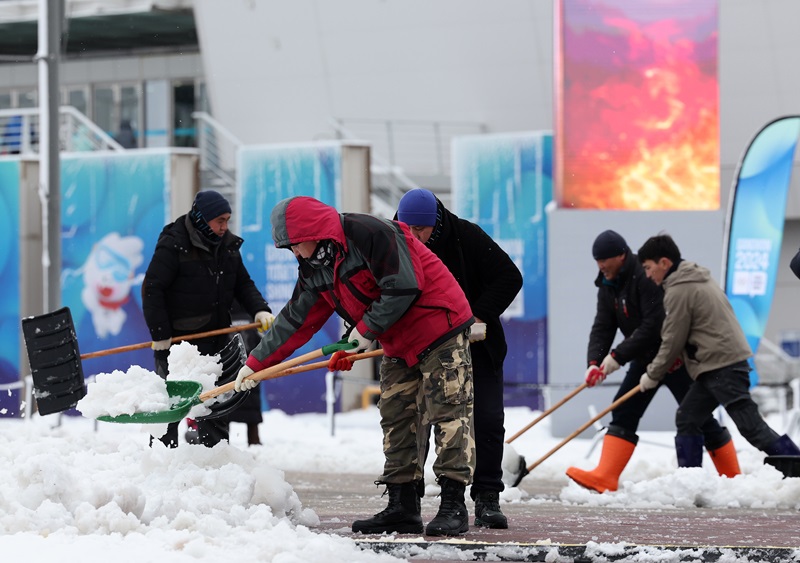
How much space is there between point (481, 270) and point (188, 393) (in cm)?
150

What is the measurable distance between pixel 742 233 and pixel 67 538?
28.9 feet

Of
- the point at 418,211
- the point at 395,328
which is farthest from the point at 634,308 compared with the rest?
the point at 395,328

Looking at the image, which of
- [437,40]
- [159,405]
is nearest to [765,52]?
[437,40]

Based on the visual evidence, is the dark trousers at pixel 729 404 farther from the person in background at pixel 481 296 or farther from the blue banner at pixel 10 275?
the blue banner at pixel 10 275

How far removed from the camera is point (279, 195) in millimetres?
17531

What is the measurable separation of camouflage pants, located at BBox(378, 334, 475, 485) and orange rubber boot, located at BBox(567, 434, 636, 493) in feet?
9.28

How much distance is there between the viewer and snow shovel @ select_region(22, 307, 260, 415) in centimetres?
776

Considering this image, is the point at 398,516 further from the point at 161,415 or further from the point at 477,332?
the point at 161,415

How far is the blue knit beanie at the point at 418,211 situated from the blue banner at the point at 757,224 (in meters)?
6.64

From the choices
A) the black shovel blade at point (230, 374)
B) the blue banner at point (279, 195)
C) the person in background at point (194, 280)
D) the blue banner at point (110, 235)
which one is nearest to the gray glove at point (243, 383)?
the black shovel blade at point (230, 374)

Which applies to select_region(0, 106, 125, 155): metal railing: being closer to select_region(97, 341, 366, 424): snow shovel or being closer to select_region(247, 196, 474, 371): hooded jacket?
select_region(97, 341, 366, 424): snow shovel

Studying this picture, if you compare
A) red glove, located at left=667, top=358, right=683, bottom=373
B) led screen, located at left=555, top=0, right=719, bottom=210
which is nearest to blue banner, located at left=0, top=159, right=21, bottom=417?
led screen, located at left=555, top=0, right=719, bottom=210

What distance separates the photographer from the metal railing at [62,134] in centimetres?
2123

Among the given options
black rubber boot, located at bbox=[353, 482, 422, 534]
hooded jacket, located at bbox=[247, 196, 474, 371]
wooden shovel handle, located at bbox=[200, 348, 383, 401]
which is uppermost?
hooded jacket, located at bbox=[247, 196, 474, 371]
